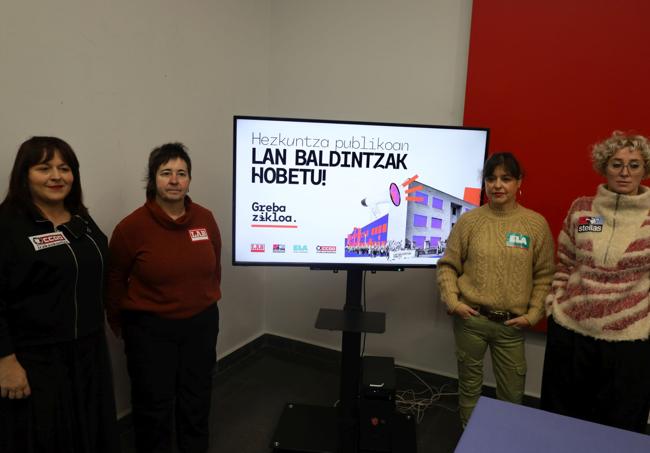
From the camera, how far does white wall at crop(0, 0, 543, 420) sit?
1.80 metres

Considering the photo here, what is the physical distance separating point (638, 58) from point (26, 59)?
276 cm

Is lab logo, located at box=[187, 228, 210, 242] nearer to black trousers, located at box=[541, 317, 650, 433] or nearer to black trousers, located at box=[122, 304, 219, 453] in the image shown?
black trousers, located at box=[122, 304, 219, 453]

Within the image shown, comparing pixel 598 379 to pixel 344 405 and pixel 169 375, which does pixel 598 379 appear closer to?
pixel 344 405

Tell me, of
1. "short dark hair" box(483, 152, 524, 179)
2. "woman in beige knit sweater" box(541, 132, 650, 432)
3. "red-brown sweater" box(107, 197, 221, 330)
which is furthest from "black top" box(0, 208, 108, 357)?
"woman in beige knit sweater" box(541, 132, 650, 432)

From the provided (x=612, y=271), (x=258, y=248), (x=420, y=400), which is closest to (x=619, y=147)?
(x=612, y=271)

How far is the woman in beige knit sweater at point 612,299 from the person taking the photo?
160cm

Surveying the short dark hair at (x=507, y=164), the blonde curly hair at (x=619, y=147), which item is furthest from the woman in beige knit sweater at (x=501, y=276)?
the blonde curly hair at (x=619, y=147)

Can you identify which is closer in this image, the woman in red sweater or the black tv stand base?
the woman in red sweater

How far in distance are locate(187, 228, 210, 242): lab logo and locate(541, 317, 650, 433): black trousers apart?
1.54m

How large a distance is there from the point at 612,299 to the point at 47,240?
2.01 meters

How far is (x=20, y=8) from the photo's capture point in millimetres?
1656

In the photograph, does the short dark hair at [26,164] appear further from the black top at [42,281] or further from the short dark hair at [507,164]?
the short dark hair at [507,164]

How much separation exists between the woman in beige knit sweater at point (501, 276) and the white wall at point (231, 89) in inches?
29.4

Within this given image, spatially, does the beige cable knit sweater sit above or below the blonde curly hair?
below
